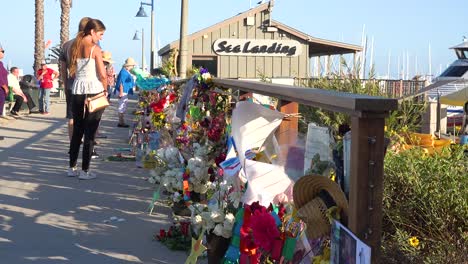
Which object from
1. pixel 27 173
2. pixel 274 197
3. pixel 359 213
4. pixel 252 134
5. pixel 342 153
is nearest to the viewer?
pixel 359 213

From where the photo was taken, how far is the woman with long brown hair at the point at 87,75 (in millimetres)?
8109

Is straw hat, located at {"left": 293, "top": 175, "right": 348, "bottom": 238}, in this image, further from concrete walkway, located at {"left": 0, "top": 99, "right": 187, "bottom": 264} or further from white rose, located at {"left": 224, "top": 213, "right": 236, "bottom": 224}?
concrete walkway, located at {"left": 0, "top": 99, "right": 187, "bottom": 264}

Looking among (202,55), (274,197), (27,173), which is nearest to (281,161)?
(274,197)

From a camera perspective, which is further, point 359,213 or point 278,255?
point 278,255

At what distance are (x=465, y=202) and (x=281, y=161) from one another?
1.07 m

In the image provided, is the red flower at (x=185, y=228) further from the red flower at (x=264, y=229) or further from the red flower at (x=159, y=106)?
the red flower at (x=159, y=106)

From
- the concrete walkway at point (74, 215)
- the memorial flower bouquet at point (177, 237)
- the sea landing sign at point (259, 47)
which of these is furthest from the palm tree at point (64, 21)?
the memorial flower bouquet at point (177, 237)

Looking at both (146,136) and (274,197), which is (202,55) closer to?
(146,136)

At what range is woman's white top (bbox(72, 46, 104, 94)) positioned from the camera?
26.6 ft

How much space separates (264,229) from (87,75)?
525cm

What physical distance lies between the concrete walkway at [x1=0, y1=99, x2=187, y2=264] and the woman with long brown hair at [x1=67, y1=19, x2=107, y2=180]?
666 millimetres

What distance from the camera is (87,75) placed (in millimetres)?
8133

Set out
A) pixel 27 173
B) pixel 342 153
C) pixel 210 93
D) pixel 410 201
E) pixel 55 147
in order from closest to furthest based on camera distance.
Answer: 1. pixel 342 153
2. pixel 410 201
3. pixel 210 93
4. pixel 27 173
5. pixel 55 147

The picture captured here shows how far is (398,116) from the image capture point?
6863 millimetres
